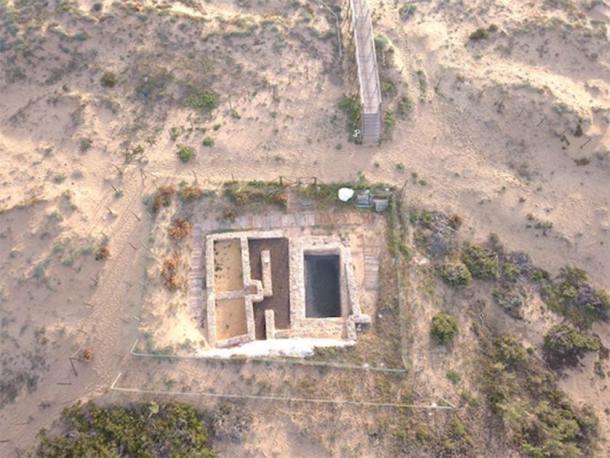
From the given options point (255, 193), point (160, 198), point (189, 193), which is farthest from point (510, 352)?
point (160, 198)

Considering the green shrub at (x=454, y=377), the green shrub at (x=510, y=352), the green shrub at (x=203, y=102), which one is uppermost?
the green shrub at (x=203, y=102)

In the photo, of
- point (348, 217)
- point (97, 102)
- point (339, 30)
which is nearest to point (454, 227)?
point (348, 217)

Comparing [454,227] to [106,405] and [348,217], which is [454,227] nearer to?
[348,217]

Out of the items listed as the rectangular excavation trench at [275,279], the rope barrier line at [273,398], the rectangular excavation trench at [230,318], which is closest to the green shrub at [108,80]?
the rectangular excavation trench at [275,279]

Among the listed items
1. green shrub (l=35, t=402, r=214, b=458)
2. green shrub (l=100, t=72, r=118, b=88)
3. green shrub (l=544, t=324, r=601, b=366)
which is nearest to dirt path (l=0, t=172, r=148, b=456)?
green shrub (l=35, t=402, r=214, b=458)

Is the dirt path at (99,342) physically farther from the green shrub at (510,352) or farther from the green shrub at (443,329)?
the green shrub at (510,352)

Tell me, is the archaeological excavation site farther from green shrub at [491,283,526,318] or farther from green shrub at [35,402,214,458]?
green shrub at [491,283,526,318]
